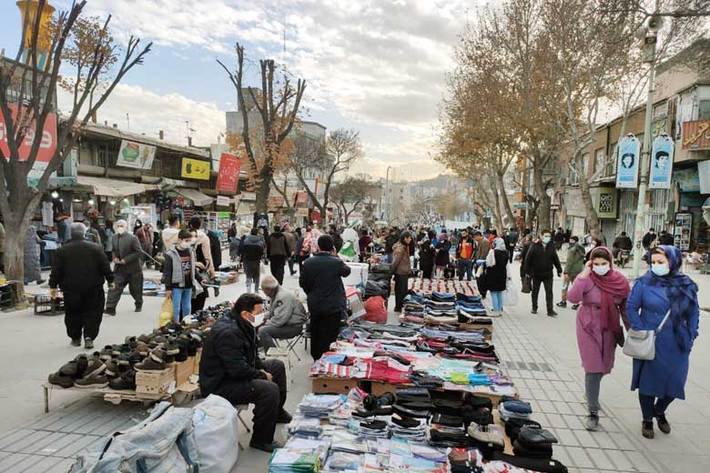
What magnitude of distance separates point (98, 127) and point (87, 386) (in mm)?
18056

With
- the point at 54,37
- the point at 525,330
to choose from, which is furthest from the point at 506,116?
the point at 54,37

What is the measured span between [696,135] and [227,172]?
21.5 metres

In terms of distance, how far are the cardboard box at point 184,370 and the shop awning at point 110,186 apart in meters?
15.4

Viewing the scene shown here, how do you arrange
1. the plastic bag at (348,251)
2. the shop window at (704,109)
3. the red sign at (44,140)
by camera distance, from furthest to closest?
the shop window at (704,109) < the plastic bag at (348,251) < the red sign at (44,140)

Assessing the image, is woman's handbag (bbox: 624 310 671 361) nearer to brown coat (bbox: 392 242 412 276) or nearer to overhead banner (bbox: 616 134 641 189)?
brown coat (bbox: 392 242 412 276)

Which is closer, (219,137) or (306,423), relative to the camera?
(306,423)

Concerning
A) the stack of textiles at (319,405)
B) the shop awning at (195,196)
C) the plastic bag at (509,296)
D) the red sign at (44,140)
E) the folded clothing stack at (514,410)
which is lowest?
the plastic bag at (509,296)

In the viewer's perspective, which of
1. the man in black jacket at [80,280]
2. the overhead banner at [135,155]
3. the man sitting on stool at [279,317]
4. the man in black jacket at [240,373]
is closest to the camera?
the man in black jacket at [240,373]

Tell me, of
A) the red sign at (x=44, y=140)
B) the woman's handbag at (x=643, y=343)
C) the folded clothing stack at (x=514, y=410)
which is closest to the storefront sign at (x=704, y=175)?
the woman's handbag at (x=643, y=343)

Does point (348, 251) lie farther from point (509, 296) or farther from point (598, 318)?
point (598, 318)

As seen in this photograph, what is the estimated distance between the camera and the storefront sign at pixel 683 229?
67.4ft

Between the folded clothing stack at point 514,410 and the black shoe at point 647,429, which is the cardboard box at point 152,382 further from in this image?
the black shoe at point 647,429

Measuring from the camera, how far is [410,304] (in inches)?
321

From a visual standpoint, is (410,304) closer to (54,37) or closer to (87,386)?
(87,386)
